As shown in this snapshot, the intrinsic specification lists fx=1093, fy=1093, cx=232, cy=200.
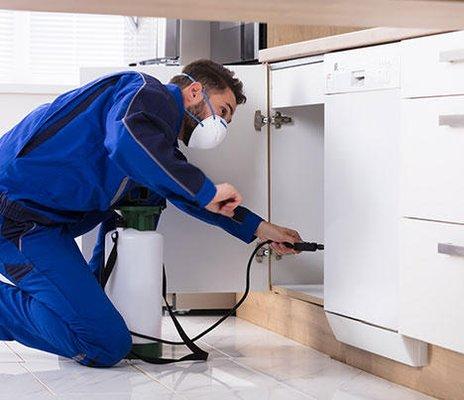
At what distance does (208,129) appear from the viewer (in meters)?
2.74

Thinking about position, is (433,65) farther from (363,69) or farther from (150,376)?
(150,376)

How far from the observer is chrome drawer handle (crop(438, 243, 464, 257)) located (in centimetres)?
210

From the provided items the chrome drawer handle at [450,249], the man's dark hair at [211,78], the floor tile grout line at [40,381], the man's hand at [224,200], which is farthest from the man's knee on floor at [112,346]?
the chrome drawer handle at [450,249]

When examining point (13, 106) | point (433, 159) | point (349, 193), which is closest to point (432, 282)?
point (433, 159)

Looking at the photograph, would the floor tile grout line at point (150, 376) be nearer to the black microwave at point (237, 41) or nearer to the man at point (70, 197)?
the man at point (70, 197)

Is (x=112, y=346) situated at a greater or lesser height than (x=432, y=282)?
lesser

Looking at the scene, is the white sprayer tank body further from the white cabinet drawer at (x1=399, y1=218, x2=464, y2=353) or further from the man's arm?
the white cabinet drawer at (x1=399, y1=218, x2=464, y2=353)

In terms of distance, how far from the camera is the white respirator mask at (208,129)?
274 cm

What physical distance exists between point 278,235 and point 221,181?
0.23 m

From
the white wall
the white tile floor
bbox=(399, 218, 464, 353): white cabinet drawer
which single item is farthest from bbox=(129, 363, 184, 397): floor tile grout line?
the white wall

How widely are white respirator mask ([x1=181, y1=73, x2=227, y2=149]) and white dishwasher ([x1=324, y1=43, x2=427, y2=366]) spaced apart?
286mm

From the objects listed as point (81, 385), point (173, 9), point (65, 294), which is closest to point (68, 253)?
point (65, 294)

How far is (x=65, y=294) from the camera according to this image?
2646 millimetres

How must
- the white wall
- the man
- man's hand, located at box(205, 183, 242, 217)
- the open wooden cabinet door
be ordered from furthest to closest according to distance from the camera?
the white wall < the open wooden cabinet door < the man < man's hand, located at box(205, 183, 242, 217)
